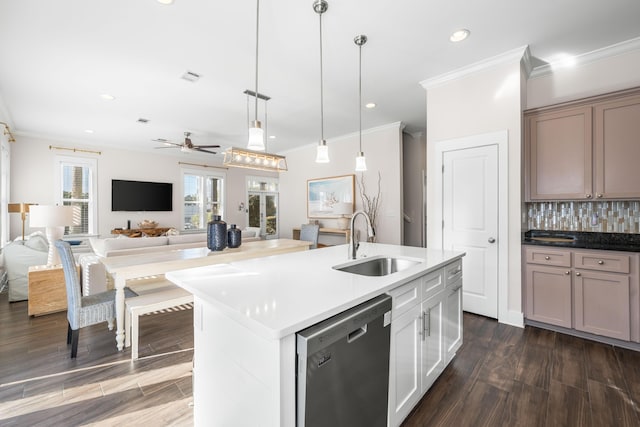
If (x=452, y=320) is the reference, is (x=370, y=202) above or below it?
above

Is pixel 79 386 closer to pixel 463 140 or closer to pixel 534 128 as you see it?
pixel 463 140

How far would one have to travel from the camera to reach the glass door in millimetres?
8570

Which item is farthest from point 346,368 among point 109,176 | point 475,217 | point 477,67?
point 109,176

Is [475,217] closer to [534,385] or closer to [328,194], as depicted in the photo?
[534,385]

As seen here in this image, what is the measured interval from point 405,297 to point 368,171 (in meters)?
4.57

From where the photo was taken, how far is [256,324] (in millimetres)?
896

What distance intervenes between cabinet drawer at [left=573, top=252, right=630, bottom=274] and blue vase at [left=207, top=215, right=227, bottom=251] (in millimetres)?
Result: 3444

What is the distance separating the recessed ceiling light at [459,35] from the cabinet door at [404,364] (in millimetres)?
2427

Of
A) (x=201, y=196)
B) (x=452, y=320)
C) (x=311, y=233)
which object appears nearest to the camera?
(x=452, y=320)

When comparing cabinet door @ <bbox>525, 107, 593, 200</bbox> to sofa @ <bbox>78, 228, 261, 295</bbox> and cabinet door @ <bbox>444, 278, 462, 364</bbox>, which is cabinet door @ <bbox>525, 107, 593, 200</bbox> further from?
sofa @ <bbox>78, 228, 261, 295</bbox>

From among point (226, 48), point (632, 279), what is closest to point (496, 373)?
point (632, 279)

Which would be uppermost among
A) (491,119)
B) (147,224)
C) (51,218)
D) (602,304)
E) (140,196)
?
(491,119)

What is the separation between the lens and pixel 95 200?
617 cm

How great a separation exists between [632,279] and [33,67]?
6.14 m
